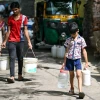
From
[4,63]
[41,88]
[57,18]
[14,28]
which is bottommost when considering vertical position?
[41,88]

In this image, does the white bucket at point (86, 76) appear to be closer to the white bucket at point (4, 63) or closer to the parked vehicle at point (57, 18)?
the white bucket at point (4, 63)

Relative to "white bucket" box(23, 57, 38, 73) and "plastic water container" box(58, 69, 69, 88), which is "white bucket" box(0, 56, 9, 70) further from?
"plastic water container" box(58, 69, 69, 88)

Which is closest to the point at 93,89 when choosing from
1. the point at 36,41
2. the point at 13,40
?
the point at 13,40

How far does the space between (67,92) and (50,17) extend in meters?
9.66

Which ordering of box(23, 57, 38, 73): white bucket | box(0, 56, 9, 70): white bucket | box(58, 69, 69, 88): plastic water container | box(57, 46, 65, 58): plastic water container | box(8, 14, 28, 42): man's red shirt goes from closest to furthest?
box(58, 69, 69, 88): plastic water container < box(8, 14, 28, 42): man's red shirt < box(23, 57, 38, 73): white bucket < box(0, 56, 9, 70): white bucket < box(57, 46, 65, 58): plastic water container

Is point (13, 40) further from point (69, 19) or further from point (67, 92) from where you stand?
point (69, 19)

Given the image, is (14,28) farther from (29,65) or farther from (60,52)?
(60,52)

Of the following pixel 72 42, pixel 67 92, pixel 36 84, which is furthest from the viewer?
pixel 36 84

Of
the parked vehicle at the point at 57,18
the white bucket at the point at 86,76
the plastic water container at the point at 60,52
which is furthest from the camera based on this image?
the parked vehicle at the point at 57,18

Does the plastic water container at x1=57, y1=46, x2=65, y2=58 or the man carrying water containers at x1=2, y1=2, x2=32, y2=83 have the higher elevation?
the man carrying water containers at x1=2, y1=2, x2=32, y2=83

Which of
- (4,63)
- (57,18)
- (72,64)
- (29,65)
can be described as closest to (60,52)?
(57,18)

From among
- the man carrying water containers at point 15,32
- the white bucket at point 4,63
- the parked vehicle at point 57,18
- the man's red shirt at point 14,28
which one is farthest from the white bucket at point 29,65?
the parked vehicle at point 57,18

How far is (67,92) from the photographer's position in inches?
348

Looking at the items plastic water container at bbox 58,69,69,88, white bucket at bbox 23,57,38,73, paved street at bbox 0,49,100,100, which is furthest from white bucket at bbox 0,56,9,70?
plastic water container at bbox 58,69,69,88
